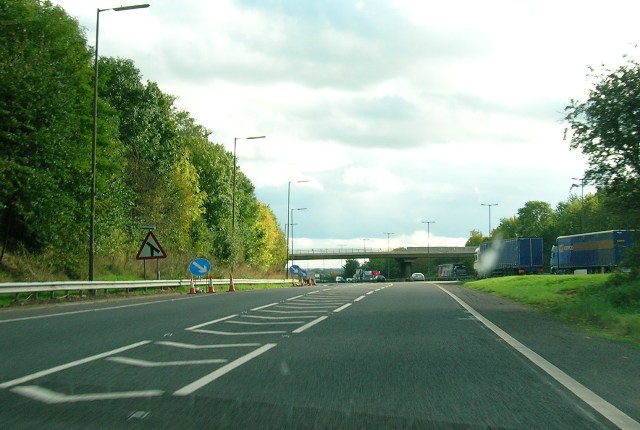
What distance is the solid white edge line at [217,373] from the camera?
8008 mm


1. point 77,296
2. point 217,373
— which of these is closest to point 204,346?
point 217,373

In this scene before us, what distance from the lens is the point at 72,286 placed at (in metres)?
25.0

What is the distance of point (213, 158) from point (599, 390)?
73.6 m

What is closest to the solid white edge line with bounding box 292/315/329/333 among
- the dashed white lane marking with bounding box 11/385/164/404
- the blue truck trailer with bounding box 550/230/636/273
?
the dashed white lane marking with bounding box 11/385/164/404

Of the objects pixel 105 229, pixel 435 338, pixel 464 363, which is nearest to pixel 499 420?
pixel 464 363

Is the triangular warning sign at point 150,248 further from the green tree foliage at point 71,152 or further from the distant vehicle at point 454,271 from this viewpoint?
the distant vehicle at point 454,271

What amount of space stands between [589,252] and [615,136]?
A: 44448mm

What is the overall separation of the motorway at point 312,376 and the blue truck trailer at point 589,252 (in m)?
46.1

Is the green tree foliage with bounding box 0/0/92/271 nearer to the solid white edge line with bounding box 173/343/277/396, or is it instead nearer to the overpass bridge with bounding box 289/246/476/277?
the solid white edge line with bounding box 173/343/277/396

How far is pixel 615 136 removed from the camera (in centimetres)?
2339

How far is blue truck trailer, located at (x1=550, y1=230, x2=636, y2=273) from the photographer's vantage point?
5906 centimetres

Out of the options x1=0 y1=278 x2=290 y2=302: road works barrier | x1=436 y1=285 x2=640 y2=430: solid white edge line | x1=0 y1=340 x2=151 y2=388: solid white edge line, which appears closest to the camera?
x1=436 y1=285 x2=640 y2=430: solid white edge line

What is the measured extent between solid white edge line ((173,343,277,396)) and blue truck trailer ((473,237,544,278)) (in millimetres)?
61938

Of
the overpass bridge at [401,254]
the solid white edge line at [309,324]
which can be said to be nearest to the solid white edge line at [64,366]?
the solid white edge line at [309,324]
